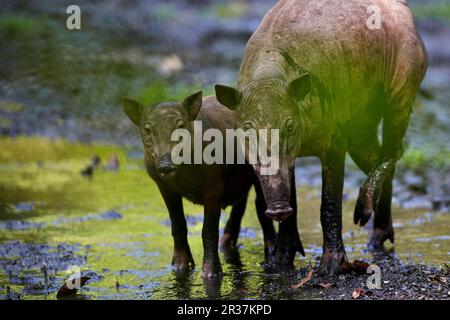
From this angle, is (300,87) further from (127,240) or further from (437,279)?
(127,240)

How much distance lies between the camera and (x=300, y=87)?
747cm

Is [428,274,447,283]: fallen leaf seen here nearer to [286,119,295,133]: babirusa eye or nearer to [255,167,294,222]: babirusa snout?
[255,167,294,222]: babirusa snout

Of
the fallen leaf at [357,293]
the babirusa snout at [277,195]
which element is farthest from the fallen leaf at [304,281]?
the babirusa snout at [277,195]

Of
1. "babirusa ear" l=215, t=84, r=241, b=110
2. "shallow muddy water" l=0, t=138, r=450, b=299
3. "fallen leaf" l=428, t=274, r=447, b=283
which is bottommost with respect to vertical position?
"shallow muddy water" l=0, t=138, r=450, b=299

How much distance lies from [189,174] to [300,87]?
127 cm

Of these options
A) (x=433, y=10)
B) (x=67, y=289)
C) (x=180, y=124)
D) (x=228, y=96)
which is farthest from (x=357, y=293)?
(x=433, y=10)

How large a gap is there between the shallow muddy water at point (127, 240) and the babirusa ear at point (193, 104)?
137 centimetres

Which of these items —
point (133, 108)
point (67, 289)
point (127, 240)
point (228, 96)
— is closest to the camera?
point (67, 289)

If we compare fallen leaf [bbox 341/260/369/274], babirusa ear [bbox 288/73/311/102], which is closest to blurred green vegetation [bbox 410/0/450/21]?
fallen leaf [bbox 341/260/369/274]

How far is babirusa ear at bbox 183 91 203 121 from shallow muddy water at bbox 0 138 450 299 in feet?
4.51

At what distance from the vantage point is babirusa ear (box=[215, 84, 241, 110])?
7.45m
